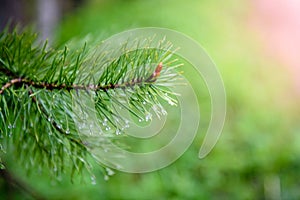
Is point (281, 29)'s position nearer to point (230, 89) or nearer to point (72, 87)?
point (230, 89)

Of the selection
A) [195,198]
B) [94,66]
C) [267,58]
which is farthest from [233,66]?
[94,66]

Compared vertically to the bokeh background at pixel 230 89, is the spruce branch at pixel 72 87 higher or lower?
lower

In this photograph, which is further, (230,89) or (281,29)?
(281,29)

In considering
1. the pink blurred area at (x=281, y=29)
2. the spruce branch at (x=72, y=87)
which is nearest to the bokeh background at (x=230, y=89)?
the pink blurred area at (x=281, y=29)

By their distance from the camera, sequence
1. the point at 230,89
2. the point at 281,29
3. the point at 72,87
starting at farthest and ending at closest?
the point at 281,29, the point at 230,89, the point at 72,87

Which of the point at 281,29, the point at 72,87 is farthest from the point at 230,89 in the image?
the point at 72,87

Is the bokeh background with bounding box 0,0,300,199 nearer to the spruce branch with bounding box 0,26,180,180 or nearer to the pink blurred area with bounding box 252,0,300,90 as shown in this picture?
the pink blurred area with bounding box 252,0,300,90

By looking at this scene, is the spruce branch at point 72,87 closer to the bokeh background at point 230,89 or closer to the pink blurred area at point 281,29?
the bokeh background at point 230,89
